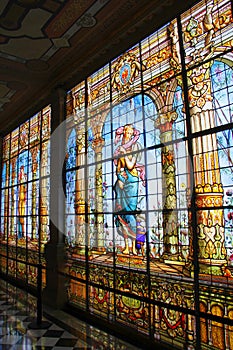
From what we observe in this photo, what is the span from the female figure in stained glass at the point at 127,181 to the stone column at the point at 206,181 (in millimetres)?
1233

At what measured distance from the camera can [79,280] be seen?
261 inches

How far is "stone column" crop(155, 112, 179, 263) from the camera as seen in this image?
4.55 metres

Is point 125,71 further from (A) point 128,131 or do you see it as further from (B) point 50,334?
(B) point 50,334

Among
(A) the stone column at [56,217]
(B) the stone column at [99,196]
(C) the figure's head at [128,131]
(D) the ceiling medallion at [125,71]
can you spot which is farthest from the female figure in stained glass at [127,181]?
(A) the stone column at [56,217]

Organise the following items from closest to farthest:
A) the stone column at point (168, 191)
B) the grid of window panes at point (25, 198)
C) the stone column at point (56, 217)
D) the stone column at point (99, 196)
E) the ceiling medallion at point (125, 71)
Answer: the stone column at point (168, 191) < the ceiling medallion at point (125, 71) < the stone column at point (99, 196) < the stone column at point (56, 217) < the grid of window panes at point (25, 198)

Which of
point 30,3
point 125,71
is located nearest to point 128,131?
point 125,71

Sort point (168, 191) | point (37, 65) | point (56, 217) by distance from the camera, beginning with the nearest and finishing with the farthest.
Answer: point (168, 191) < point (37, 65) < point (56, 217)

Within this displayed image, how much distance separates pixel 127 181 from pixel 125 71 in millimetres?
2107

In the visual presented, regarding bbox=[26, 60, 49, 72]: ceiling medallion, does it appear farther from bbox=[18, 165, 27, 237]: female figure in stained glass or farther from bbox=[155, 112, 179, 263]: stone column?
bbox=[18, 165, 27, 237]: female figure in stained glass

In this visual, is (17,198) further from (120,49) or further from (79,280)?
(120,49)

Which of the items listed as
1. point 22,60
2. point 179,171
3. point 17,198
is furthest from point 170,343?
point 17,198

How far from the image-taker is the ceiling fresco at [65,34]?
515 cm

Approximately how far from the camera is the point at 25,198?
399 inches

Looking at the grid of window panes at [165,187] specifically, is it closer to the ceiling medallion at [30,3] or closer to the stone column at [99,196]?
the stone column at [99,196]
